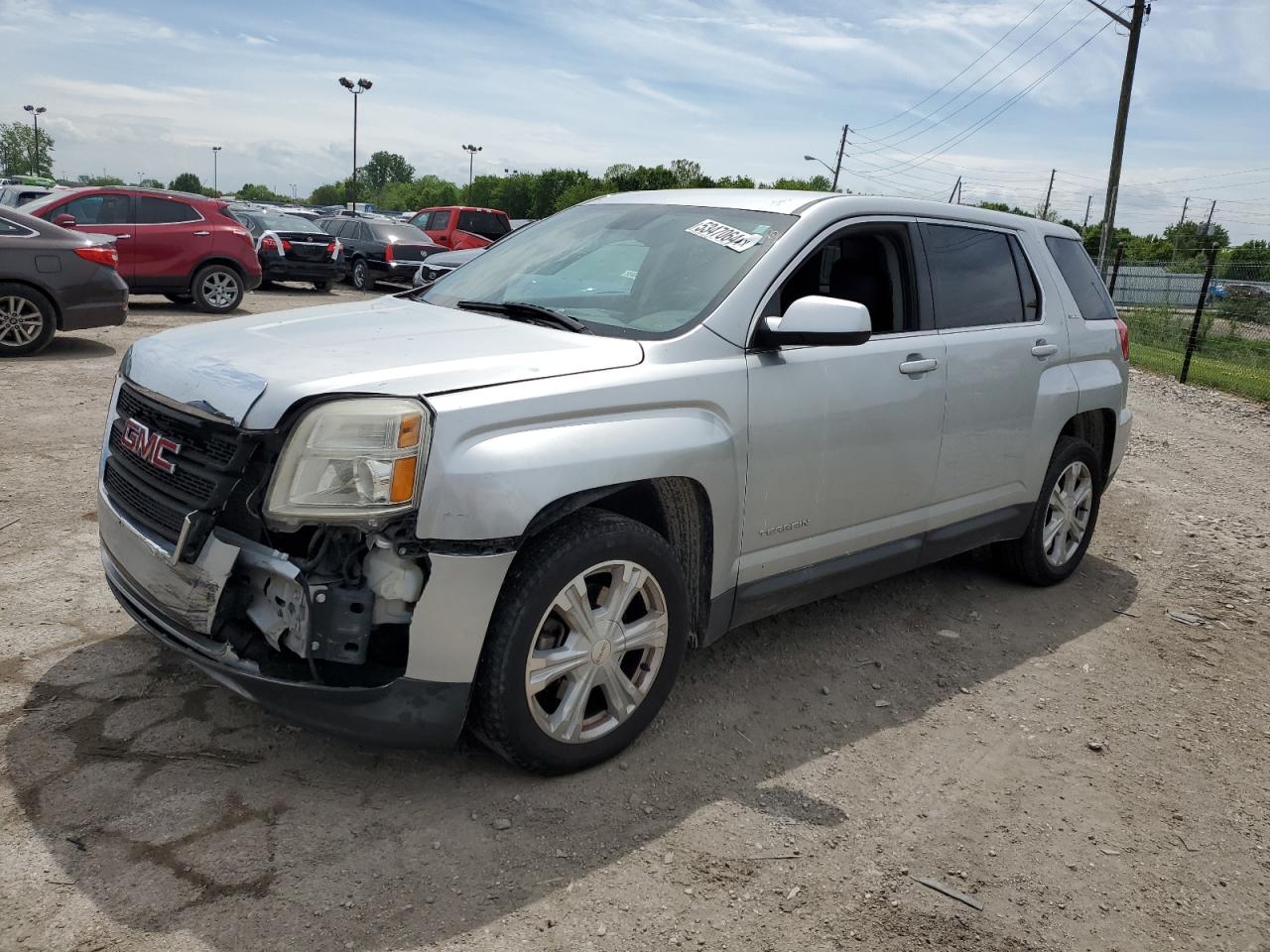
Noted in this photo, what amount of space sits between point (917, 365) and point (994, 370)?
0.61 meters

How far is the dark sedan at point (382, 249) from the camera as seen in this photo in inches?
811

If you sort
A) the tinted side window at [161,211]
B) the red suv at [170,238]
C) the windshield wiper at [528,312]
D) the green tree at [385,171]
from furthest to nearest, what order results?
1. the green tree at [385,171]
2. the tinted side window at [161,211]
3. the red suv at [170,238]
4. the windshield wiper at [528,312]

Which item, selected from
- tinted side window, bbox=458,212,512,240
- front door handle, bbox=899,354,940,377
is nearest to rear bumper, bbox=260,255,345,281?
tinted side window, bbox=458,212,512,240

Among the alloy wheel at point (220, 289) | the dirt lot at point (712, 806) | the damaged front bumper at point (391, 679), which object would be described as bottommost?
the dirt lot at point (712, 806)

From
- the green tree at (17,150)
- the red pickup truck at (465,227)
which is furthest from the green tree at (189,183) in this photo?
the red pickup truck at (465,227)

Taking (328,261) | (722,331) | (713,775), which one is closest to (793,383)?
(722,331)

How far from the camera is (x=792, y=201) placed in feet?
13.0

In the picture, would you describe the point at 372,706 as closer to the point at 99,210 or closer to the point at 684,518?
the point at 684,518

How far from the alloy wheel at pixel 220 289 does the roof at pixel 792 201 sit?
1100 centimetres

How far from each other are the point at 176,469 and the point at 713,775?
187cm

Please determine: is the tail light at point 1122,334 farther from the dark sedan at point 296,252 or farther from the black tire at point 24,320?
the dark sedan at point 296,252

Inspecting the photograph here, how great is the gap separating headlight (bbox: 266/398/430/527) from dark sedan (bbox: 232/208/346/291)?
54.5 feet

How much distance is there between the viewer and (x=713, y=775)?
3318 mm

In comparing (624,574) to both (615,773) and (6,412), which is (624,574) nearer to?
(615,773)
